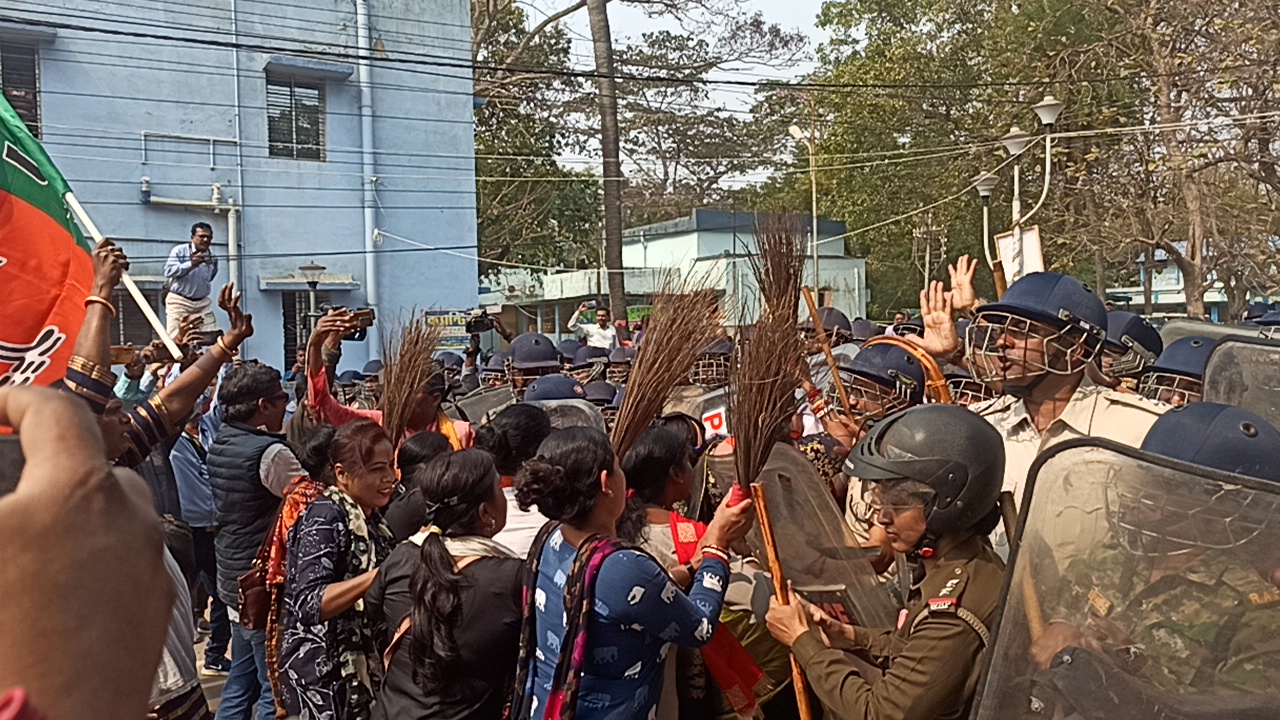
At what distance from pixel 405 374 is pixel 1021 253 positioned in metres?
3.54

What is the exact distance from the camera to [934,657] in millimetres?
2350

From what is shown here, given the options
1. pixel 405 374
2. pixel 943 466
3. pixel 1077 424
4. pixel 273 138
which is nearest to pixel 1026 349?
pixel 1077 424

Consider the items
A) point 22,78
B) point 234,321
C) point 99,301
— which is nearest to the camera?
point 99,301

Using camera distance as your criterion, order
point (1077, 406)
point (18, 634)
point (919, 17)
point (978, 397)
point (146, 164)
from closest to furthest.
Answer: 1. point (18, 634)
2. point (1077, 406)
3. point (978, 397)
4. point (146, 164)
5. point (919, 17)

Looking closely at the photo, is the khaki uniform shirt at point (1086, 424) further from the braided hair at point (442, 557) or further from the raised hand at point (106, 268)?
the raised hand at point (106, 268)

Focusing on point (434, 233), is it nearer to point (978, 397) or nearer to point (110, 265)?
point (978, 397)

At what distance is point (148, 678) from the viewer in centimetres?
123

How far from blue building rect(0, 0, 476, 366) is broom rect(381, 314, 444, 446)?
30.5ft

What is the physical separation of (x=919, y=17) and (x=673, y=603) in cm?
2621

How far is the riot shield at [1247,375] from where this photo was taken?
302cm

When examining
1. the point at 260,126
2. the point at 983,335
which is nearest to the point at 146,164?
the point at 260,126

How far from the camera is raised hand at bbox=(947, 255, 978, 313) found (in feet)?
15.7

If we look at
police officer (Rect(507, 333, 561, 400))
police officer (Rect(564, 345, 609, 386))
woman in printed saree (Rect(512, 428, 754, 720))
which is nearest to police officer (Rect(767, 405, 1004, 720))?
woman in printed saree (Rect(512, 428, 754, 720))

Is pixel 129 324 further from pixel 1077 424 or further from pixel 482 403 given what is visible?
pixel 1077 424
